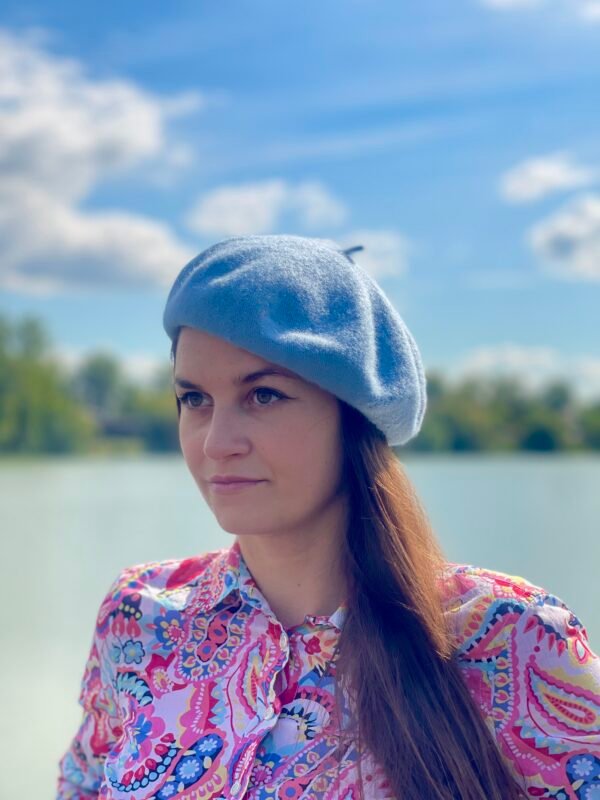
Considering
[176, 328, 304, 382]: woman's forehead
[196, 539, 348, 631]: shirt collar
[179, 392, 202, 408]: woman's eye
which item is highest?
[176, 328, 304, 382]: woman's forehead

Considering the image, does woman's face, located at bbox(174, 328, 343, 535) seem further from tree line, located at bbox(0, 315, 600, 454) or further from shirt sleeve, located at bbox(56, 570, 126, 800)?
tree line, located at bbox(0, 315, 600, 454)

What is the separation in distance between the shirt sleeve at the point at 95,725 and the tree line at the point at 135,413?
5.41 ft

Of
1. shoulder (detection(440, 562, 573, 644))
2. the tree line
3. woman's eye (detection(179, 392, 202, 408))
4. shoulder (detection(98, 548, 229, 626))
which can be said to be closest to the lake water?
the tree line

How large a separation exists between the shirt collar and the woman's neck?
0.08 feet

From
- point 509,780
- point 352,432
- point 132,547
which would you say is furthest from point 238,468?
point 132,547

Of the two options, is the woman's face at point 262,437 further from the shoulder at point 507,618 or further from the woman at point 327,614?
the shoulder at point 507,618

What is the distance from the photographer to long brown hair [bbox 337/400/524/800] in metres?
1.11

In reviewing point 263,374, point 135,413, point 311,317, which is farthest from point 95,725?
point 135,413

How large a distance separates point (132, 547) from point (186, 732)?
2.24 m

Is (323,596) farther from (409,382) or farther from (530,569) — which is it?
(530,569)

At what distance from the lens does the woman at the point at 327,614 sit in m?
1.14

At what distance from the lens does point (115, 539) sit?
3.49 metres

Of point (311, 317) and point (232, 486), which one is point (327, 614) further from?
point (311, 317)

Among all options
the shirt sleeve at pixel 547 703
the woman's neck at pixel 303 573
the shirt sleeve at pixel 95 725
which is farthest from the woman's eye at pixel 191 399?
the shirt sleeve at pixel 547 703
